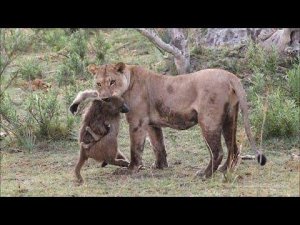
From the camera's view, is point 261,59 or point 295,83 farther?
point 261,59

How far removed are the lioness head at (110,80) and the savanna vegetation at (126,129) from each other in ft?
3.04

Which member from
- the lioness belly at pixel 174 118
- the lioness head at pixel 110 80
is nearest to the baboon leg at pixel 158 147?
the lioness belly at pixel 174 118

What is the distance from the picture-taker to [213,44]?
1296 centimetres

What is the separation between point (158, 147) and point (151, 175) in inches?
21.5

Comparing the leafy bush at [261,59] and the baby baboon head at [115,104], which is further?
the leafy bush at [261,59]

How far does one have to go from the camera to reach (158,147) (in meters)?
8.34

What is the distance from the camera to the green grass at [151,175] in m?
7.08

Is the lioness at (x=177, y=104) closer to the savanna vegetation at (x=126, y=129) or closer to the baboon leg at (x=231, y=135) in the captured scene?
the baboon leg at (x=231, y=135)

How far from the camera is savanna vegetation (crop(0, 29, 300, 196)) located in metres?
7.30

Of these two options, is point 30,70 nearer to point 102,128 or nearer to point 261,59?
point 261,59

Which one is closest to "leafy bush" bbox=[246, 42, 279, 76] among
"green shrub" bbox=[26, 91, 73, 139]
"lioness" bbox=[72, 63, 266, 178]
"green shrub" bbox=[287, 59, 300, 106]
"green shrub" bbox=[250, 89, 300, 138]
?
"green shrub" bbox=[287, 59, 300, 106]

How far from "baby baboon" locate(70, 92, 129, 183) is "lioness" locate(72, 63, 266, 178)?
13 centimetres

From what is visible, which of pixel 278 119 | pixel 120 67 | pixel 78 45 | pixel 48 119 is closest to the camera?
pixel 120 67

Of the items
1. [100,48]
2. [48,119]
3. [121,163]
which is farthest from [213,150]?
[100,48]
